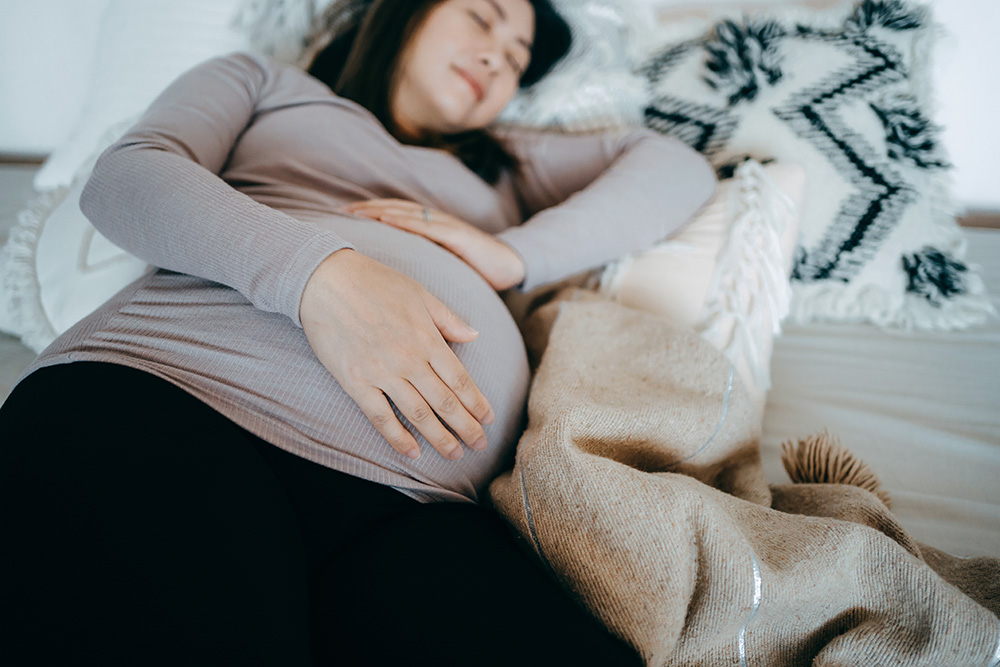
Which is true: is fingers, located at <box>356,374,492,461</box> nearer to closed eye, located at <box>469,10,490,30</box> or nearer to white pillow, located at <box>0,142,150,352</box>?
white pillow, located at <box>0,142,150,352</box>

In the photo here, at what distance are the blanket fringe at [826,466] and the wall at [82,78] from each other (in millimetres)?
705

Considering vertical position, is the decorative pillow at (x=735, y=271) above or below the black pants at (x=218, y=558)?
above

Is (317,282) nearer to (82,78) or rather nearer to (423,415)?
(423,415)

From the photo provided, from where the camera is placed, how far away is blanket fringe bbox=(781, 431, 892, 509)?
24.8 inches

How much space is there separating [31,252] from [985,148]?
1834 mm

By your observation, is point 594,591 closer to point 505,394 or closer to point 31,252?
point 505,394

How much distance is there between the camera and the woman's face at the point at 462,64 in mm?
892

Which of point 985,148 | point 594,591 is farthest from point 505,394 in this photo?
point 985,148

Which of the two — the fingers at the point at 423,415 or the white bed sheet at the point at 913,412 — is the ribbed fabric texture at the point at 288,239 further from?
the white bed sheet at the point at 913,412

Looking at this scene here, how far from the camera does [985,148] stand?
106cm

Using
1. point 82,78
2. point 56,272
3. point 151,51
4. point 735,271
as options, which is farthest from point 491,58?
point 82,78

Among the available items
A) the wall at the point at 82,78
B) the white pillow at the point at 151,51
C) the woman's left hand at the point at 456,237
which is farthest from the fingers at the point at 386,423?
the wall at the point at 82,78

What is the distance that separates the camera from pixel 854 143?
851 millimetres

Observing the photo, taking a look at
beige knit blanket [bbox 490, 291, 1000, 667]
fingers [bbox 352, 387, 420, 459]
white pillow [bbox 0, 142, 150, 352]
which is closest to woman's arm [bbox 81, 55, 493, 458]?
fingers [bbox 352, 387, 420, 459]
